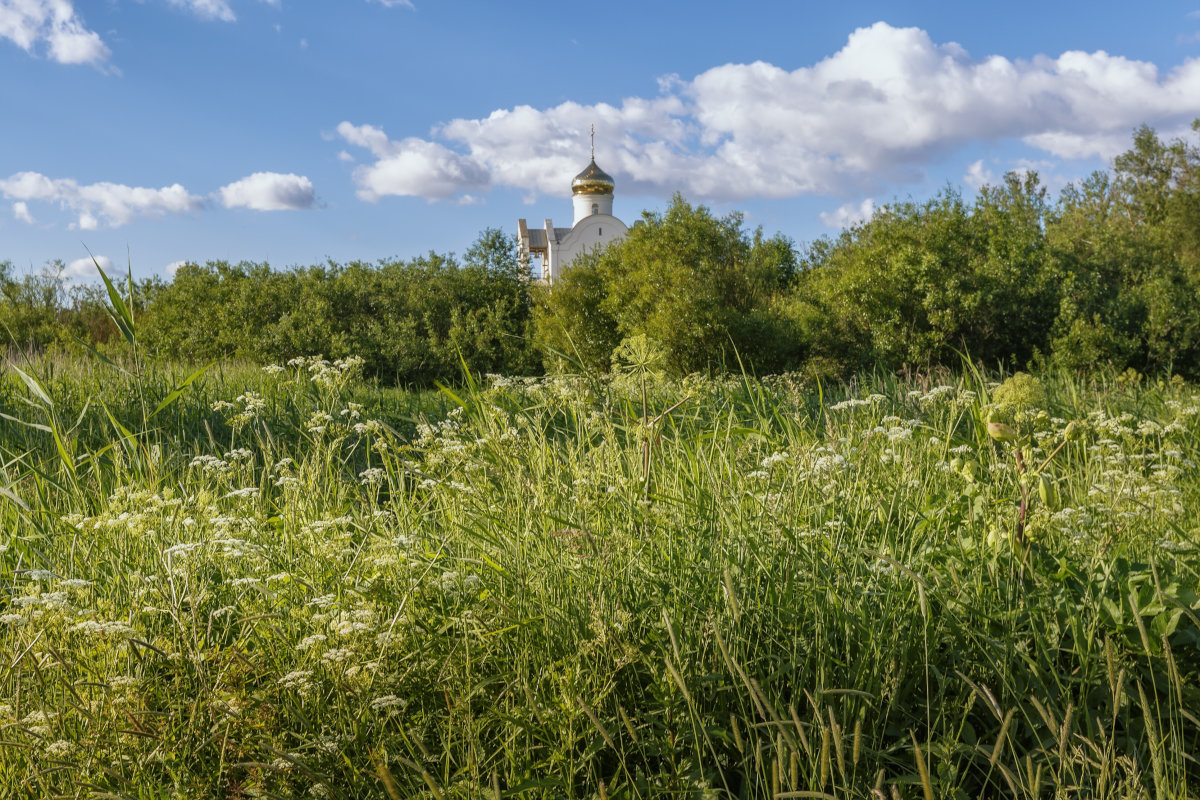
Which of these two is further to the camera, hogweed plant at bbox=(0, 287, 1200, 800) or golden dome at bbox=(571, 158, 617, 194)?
golden dome at bbox=(571, 158, 617, 194)

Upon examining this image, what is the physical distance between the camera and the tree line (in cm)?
1587

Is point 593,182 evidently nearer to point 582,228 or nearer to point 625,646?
point 582,228

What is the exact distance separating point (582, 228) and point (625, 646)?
47.2m

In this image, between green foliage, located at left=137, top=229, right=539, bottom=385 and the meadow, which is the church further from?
the meadow

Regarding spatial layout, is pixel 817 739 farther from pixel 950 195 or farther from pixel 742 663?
pixel 950 195

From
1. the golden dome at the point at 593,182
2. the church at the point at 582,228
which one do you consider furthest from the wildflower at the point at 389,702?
the golden dome at the point at 593,182

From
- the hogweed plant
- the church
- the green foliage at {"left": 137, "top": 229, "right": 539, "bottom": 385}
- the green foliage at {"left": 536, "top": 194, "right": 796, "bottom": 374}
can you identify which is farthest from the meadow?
the church

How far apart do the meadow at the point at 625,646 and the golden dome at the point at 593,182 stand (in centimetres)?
4933

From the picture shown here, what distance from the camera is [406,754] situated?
1741mm

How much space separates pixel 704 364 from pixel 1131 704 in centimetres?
1496

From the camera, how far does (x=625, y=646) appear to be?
5.58 ft

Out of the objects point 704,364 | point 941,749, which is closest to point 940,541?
point 941,749

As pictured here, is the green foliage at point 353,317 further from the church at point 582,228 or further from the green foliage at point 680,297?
the church at point 582,228

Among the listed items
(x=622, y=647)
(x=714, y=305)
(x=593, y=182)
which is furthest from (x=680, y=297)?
(x=593, y=182)
